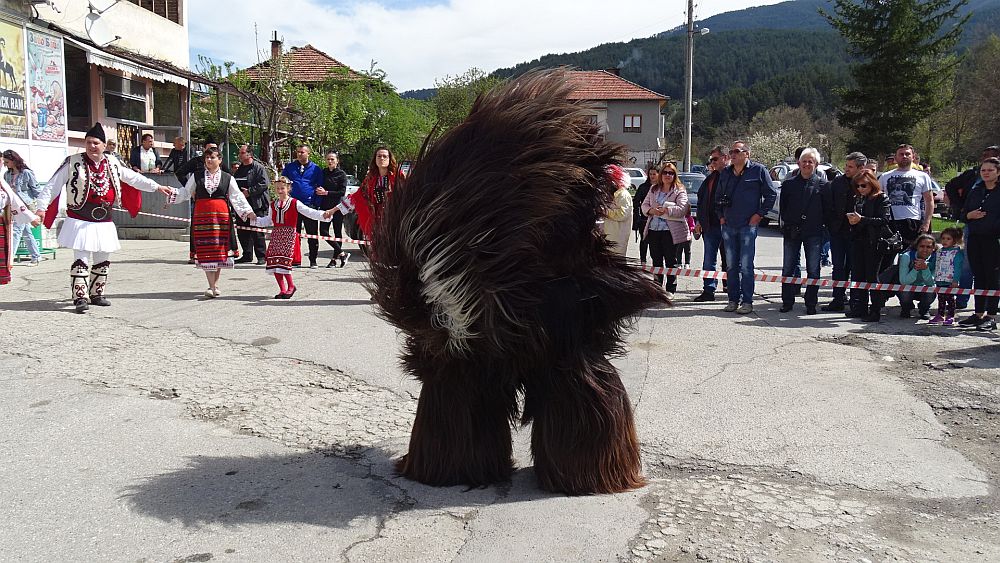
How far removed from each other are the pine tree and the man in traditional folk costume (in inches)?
1249

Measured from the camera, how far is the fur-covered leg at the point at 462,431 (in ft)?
11.9

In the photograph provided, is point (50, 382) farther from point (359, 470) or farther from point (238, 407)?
point (359, 470)

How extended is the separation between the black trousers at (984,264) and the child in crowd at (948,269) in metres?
0.25

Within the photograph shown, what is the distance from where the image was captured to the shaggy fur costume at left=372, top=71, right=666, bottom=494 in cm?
338

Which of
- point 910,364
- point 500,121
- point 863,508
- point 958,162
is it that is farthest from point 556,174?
point 958,162

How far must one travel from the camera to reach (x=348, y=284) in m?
10.9

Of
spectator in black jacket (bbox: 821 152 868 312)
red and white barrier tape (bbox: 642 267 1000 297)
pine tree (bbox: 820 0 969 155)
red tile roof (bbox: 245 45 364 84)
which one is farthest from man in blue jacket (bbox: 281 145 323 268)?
pine tree (bbox: 820 0 969 155)

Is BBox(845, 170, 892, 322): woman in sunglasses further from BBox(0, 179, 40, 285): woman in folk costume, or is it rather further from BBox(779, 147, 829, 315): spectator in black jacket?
BBox(0, 179, 40, 285): woman in folk costume

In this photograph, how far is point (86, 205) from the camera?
8.42 m

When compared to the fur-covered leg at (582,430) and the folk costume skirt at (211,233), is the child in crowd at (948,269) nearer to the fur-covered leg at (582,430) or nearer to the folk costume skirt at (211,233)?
the fur-covered leg at (582,430)

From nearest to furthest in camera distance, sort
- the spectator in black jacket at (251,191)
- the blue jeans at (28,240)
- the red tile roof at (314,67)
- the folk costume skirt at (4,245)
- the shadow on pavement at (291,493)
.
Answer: the shadow on pavement at (291,493)
the folk costume skirt at (4,245)
the blue jeans at (28,240)
the spectator in black jacket at (251,191)
the red tile roof at (314,67)

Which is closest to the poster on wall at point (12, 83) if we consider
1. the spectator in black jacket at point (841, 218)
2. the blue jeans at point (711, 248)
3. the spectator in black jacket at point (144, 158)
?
the spectator in black jacket at point (144, 158)

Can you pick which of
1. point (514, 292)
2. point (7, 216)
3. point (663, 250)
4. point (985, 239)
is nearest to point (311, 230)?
point (7, 216)

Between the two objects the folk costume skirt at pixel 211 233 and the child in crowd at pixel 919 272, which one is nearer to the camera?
the child in crowd at pixel 919 272
